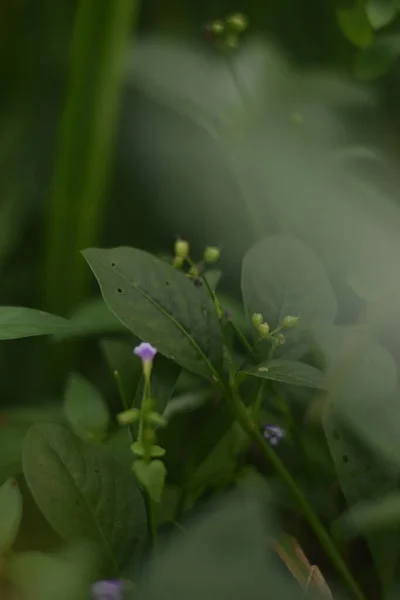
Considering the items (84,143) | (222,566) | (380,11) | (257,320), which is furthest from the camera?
(84,143)

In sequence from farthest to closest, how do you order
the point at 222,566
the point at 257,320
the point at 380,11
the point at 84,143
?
Answer: the point at 84,143
the point at 380,11
the point at 257,320
the point at 222,566

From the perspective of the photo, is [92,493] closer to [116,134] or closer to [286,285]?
[286,285]

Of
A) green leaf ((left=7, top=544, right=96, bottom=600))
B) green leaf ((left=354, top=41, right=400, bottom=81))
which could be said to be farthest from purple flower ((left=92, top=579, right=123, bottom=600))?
green leaf ((left=354, top=41, right=400, bottom=81))

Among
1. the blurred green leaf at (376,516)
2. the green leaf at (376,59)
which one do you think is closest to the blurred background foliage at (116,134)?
the green leaf at (376,59)

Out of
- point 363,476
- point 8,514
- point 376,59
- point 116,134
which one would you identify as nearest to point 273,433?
point 363,476

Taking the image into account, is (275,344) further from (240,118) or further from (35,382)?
(35,382)

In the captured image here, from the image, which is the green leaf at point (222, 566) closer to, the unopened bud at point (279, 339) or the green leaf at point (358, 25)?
the unopened bud at point (279, 339)
